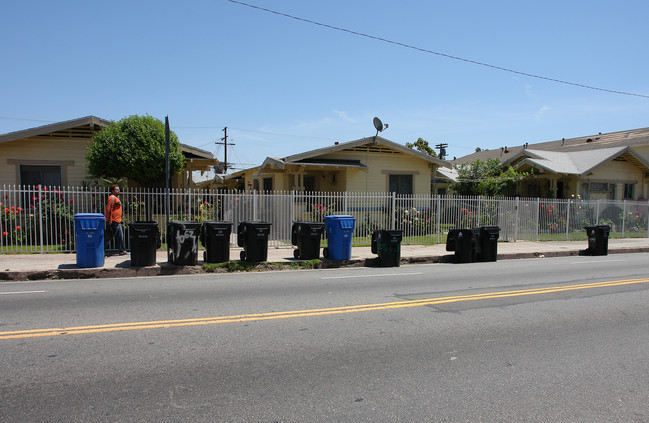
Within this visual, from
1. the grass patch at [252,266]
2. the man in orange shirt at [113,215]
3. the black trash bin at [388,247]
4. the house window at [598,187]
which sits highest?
the house window at [598,187]

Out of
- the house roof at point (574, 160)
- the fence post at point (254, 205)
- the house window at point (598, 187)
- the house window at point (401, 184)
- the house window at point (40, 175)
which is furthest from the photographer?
the house window at point (598, 187)

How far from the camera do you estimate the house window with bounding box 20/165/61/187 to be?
52.0 ft

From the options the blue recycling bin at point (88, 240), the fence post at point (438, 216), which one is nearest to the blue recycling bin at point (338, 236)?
the blue recycling bin at point (88, 240)

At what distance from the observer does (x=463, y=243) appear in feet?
44.3

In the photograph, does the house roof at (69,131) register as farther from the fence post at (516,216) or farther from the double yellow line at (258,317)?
the fence post at (516,216)

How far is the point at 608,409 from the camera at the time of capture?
3.72 meters

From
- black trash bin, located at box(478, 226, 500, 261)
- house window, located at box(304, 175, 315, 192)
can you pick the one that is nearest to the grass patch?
black trash bin, located at box(478, 226, 500, 261)

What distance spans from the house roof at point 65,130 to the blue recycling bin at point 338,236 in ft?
29.7

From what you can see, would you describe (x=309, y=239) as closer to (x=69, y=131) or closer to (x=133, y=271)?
(x=133, y=271)

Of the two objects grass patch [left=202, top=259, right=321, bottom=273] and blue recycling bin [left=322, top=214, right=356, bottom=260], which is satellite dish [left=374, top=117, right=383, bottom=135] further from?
grass patch [left=202, top=259, right=321, bottom=273]

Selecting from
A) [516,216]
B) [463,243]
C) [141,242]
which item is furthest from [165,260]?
[516,216]

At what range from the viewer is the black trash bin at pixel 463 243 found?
531 inches

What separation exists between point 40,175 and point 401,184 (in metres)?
14.7

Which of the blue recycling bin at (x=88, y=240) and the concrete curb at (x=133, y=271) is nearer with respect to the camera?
the concrete curb at (x=133, y=271)
